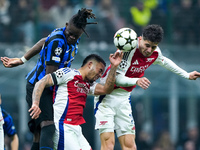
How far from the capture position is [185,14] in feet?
52.2

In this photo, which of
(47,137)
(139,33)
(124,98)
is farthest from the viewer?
(139,33)

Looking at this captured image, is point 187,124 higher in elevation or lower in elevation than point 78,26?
lower

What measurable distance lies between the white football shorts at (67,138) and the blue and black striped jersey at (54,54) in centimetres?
88

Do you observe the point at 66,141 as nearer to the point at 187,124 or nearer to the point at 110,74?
the point at 110,74

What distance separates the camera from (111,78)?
296 inches

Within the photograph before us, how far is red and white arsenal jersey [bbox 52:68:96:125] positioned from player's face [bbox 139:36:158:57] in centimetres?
108

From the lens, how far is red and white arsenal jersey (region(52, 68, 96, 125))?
24.0ft

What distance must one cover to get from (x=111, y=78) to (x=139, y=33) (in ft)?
24.8

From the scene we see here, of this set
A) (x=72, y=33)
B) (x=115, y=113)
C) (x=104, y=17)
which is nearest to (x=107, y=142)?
(x=115, y=113)

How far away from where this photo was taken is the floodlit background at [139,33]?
14.1 m

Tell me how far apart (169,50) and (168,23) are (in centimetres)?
129

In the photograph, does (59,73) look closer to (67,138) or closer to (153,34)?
(67,138)

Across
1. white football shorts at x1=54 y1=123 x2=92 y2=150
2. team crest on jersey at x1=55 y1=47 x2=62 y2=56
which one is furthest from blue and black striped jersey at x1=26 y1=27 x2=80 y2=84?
white football shorts at x1=54 y1=123 x2=92 y2=150

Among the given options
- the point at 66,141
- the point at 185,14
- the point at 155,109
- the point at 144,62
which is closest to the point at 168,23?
the point at 185,14
